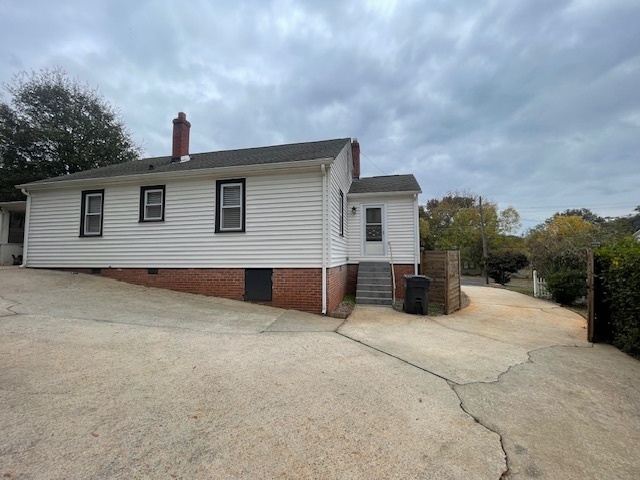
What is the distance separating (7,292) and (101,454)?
320 inches

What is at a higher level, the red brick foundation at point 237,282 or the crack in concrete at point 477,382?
the red brick foundation at point 237,282

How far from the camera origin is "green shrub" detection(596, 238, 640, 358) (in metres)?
4.80

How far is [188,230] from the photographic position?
28.6ft

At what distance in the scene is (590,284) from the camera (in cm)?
577

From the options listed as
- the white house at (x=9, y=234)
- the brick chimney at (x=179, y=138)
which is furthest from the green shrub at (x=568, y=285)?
the white house at (x=9, y=234)

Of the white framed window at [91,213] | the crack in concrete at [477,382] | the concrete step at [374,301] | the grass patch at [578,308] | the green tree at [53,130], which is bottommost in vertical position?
the grass patch at [578,308]

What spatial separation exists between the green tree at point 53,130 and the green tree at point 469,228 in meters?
29.8

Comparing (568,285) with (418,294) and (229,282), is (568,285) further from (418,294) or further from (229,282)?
(229,282)

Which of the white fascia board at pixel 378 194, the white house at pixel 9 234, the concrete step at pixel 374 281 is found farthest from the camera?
the white house at pixel 9 234

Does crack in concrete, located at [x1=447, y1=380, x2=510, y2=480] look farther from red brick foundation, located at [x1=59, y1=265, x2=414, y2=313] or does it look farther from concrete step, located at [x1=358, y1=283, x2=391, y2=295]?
concrete step, located at [x1=358, y1=283, x2=391, y2=295]

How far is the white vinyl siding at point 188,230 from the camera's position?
7973 mm

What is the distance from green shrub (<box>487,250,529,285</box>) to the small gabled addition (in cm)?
2005

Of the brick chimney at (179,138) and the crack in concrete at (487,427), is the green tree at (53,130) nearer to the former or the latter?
the brick chimney at (179,138)

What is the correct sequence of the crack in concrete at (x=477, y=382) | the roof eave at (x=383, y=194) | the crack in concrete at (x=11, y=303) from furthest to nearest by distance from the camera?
the roof eave at (x=383, y=194) → the crack in concrete at (x=11, y=303) → the crack in concrete at (x=477, y=382)
